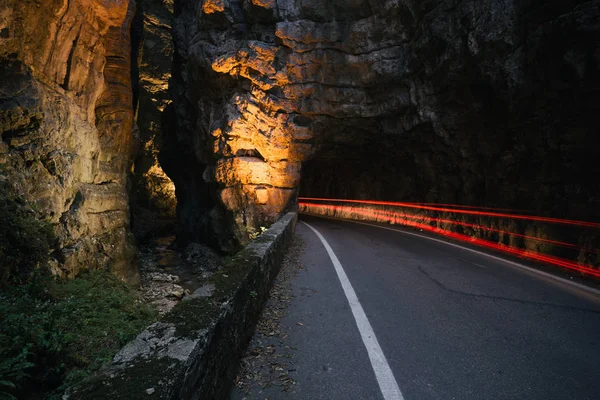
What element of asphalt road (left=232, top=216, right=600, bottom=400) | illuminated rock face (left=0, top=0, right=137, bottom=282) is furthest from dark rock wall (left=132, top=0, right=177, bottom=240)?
asphalt road (left=232, top=216, right=600, bottom=400)

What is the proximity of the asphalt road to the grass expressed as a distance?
224 cm

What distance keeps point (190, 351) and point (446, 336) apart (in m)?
3.36

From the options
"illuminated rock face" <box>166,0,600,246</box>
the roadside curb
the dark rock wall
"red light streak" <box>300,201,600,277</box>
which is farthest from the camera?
the dark rock wall

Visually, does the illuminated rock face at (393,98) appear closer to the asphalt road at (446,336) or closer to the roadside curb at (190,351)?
the asphalt road at (446,336)

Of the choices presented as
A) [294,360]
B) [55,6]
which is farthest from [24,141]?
[294,360]

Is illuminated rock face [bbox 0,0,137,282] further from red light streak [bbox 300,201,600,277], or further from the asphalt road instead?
red light streak [bbox 300,201,600,277]

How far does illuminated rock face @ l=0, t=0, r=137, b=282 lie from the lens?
22.3ft

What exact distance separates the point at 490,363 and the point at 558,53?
31.4ft

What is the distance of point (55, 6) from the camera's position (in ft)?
26.3

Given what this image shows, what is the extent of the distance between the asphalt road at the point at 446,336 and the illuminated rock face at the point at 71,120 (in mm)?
7257

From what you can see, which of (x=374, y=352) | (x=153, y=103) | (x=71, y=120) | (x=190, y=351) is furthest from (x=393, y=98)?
(x=153, y=103)

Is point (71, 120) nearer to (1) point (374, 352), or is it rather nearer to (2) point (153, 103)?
(1) point (374, 352)

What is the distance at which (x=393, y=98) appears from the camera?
1641 cm

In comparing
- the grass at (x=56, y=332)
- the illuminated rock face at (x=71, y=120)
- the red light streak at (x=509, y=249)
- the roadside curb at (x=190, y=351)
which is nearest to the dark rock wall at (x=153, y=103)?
the illuminated rock face at (x=71, y=120)
